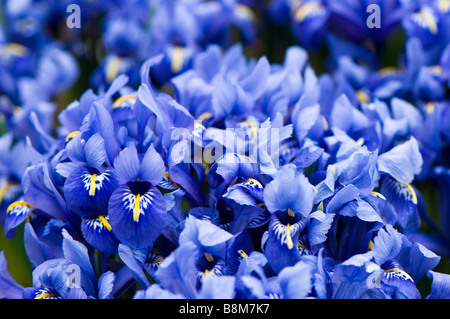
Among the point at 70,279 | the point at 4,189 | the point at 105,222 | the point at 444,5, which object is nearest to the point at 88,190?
the point at 105,222

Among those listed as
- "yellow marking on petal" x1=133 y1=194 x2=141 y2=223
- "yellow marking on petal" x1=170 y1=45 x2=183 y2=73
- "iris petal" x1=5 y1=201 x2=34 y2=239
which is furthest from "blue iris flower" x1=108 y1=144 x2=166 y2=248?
"yellow marking on petal" x1=170 y1=45 x2=183 y2=73

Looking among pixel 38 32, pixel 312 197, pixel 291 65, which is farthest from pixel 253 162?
pixel 38 32

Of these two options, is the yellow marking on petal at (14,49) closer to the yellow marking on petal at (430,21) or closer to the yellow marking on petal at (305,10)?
the yellow marking on petal at (305,10)

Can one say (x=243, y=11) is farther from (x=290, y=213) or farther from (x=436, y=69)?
(x=290, y=213)

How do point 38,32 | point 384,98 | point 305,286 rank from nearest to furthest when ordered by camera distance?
1. point 305,286
2. point 384,98
3. point 38,32

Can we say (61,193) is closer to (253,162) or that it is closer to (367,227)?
(253,162)

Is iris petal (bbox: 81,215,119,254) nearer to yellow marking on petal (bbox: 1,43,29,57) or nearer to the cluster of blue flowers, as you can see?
the cluster of blue flowers
